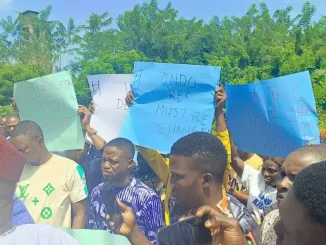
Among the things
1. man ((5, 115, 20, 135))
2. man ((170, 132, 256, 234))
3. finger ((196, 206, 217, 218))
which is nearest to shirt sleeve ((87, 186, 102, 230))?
man ((170, 132, 256, 234))

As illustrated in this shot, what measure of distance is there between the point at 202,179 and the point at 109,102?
1.28 meters

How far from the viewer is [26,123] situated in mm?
3174

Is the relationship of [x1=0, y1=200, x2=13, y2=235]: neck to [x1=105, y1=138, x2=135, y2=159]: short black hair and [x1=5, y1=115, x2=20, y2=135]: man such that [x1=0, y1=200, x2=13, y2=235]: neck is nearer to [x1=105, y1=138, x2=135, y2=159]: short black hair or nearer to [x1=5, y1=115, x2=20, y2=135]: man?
[x1=105, y1=138, x2=135, y2=159]: short black hair

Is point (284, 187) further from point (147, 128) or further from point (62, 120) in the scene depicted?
point (62, 120)

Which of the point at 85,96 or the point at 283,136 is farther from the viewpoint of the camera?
the point at 85,96

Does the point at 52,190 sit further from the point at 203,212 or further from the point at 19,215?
the point at 203,212

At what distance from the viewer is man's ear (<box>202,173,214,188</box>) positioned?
7.19 feet

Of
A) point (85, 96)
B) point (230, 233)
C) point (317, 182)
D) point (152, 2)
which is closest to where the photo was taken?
point (317, 182)

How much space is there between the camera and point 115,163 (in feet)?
10.2

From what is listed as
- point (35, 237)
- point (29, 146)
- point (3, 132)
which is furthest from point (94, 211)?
point (3, 132)

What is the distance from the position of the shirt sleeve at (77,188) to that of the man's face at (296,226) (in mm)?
1917

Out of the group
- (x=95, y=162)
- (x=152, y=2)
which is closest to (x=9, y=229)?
(x=95, y=162)

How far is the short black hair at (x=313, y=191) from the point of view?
1168 mm

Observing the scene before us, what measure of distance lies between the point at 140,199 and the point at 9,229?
1.11 metres
